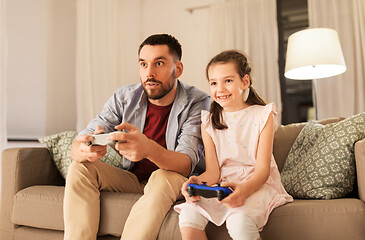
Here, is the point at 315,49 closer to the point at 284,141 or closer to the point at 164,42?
the point at 284,141

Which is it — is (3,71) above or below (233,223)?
above

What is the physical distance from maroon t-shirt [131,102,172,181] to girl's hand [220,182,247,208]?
0.52 m

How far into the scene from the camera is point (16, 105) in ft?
7.95

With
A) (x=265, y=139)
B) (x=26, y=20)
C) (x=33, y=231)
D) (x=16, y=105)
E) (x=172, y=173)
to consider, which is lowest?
(x=33, y=231)

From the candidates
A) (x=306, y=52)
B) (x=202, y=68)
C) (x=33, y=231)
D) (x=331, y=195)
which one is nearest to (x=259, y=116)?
(x=331, y=195)

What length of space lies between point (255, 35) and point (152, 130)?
232 centimetres

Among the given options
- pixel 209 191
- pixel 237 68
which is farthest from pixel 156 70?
pixel 209 191

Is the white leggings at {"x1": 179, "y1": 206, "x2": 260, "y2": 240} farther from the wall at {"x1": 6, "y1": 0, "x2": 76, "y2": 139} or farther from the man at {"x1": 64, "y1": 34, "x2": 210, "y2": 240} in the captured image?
the wall at {"x1": 6, "y1": 0, "x2": 76, "y2": 139}

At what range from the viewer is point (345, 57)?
3.04 meters

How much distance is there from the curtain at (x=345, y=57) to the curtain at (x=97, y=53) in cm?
196

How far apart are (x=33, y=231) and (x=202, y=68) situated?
2572 mm

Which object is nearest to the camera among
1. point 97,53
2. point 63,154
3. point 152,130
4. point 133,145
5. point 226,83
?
point 133,145

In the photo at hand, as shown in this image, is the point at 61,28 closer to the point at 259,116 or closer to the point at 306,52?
the point at 306,52

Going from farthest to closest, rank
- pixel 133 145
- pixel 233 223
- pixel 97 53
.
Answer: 1. pixel 97 53
2. pixel 133 145
3. pixel 233 223
